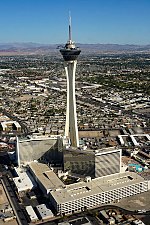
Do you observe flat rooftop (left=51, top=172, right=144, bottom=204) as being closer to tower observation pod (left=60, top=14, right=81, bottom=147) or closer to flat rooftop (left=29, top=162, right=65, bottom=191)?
flat rooftop (left=29, top=162, right=65, bottom=191)

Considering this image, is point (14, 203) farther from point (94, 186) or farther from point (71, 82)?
point (71, 82)

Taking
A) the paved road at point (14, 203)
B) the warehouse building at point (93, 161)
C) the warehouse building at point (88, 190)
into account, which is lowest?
the paved road at point (14, 203)

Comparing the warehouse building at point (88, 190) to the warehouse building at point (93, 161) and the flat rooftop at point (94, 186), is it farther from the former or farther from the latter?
the warehouse building at point (93, 161)

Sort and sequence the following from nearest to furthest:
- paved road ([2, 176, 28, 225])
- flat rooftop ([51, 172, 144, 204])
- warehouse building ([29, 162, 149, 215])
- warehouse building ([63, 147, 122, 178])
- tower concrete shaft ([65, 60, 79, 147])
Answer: paved road ([2, 176, 28, 225])
warehouse building ([29, 162, 149, 215])
flat rooftop ([51, 172, 144, 204])
warehouse building ([63, 147, 122, 178])
tower concrete shaft ([65, 60, 79, 147])

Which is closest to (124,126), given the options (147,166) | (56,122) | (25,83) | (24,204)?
(56,122)

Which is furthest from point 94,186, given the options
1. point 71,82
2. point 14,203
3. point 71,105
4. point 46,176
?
point 71,82

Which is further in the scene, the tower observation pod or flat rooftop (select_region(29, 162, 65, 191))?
the tower observation pod

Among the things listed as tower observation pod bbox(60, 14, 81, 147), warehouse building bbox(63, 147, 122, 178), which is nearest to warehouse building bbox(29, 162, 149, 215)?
warehouse building bbox(63, 147, 122, 178)

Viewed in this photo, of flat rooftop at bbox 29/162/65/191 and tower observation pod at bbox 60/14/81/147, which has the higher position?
tower observation pod at bbox 60/14/81/147

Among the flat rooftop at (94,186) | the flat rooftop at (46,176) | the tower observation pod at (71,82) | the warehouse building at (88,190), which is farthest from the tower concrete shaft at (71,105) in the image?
the flat rooftop at (94,186)
